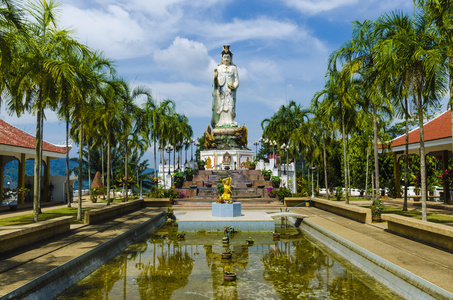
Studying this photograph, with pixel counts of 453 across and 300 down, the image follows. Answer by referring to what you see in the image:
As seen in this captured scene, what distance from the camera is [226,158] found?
4178 cm

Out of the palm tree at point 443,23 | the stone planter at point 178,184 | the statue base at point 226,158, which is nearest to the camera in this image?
the palm tree at point 443,23

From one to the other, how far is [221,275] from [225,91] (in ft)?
127

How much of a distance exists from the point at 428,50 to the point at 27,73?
1313 centimetres

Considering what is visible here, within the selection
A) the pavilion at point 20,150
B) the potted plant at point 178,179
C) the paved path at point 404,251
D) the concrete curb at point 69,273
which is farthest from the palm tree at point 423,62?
the potted plant at point 178,179

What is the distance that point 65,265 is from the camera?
26.8 feet

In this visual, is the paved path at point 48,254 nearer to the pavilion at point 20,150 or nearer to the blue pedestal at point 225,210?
the blue pedestal at point 225,210

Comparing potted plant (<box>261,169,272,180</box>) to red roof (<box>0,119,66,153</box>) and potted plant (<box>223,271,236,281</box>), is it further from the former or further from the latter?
potted plant (<box>223,271,236,281</box>)

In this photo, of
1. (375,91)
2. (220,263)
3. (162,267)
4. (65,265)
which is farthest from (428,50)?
(65,265)

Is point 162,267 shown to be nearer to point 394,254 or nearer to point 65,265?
point 65,265

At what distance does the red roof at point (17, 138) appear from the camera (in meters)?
21.3

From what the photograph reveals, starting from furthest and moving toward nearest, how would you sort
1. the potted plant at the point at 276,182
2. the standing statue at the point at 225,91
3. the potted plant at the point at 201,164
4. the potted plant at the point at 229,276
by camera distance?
the standing statue at the point at 225,91 → the potted plant at the point at 201,164 → the potted plant at the point at 276,182 → the potted plant at the point at 229,276

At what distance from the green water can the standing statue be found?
33994 millimetres

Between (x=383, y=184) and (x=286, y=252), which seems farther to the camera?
(x=383, y=184)

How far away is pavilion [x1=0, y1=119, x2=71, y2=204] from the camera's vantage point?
2116 cm
